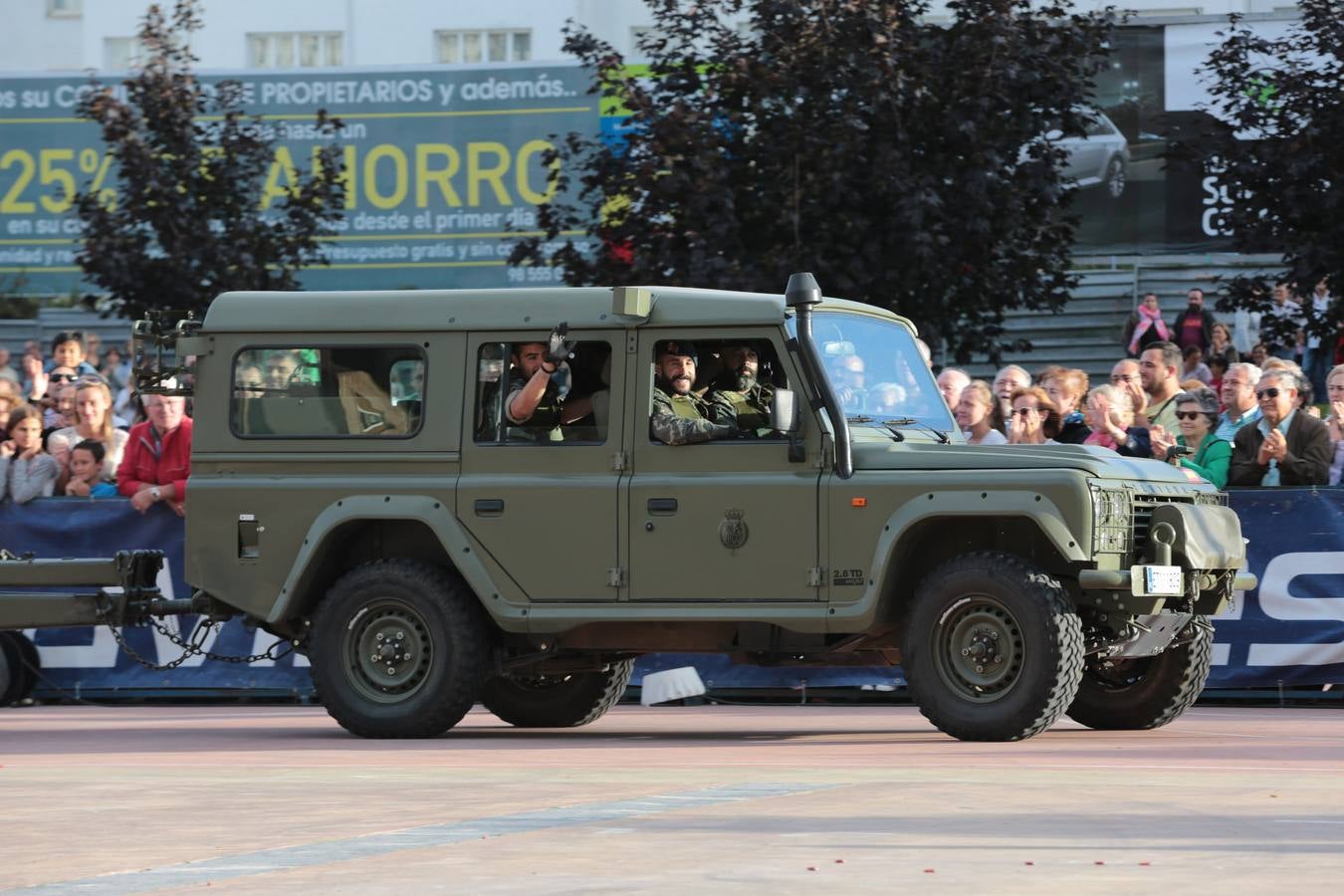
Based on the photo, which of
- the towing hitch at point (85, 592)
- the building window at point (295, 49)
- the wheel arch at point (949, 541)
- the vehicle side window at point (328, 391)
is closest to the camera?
the wheel arch at point (949, 541)

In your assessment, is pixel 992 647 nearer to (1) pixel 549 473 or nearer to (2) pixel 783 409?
(2) pixel 783 409

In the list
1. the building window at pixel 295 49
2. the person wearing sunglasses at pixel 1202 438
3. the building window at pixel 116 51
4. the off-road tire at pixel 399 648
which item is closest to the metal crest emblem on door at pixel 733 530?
the off-road tire at pixel 399 648

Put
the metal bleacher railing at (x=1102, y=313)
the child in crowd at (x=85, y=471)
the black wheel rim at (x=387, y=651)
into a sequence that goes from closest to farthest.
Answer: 1. the black wheel rim at (x=387, y=651)
2. the child in crowd at (x=85, y=471)
3. the metal bleacher railing at (x=1102, y=313)

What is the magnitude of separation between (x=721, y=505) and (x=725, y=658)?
3814mm

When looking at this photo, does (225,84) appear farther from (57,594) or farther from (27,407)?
(57,594)

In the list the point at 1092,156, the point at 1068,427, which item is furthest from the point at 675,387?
the point at 1092,156

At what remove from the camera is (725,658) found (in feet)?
54.1

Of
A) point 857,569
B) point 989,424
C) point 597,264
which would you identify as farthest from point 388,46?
point 857,569

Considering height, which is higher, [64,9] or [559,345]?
[64,9]

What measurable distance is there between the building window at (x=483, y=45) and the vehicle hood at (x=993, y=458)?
26.2m

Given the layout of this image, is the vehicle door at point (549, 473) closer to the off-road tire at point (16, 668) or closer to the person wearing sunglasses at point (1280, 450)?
the person wearing sunglasses at point (1280, 450)

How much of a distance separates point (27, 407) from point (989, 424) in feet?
21.7

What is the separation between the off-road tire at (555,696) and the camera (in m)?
14.7

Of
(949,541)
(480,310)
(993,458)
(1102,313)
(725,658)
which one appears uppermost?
(1102,313)
